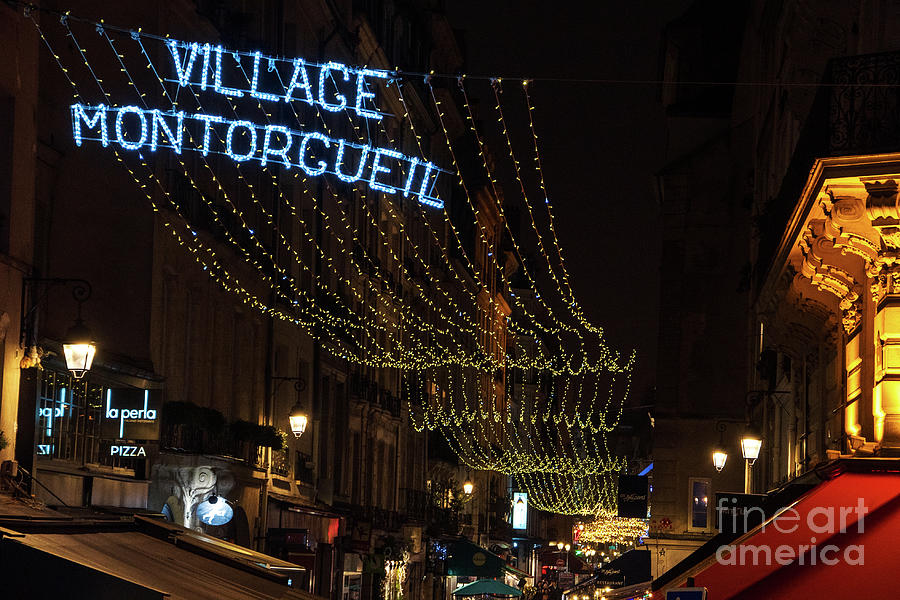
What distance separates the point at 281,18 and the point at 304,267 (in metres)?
5.43

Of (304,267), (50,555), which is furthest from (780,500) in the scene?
(304,267)

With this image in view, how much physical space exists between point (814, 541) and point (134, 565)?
18.7 feet

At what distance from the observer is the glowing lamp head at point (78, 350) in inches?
587

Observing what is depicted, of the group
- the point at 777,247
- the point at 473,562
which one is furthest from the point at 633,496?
the point at 777,247

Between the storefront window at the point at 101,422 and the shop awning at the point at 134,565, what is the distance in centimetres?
154

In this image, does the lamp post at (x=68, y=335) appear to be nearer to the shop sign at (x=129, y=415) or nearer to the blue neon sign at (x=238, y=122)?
the shop sign at (x=129, y=415)

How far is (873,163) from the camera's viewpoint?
11.4m

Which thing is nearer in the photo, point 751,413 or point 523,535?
point 751,413

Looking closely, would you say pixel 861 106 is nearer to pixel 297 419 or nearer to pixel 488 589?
pixel 297 419

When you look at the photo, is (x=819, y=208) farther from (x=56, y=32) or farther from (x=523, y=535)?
(x=523, y=535)

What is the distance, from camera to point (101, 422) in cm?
1852

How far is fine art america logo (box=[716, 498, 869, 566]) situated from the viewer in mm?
11508

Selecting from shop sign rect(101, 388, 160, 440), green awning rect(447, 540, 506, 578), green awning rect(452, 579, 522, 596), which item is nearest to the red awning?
shop sign rect(101, 388, 160, 440)

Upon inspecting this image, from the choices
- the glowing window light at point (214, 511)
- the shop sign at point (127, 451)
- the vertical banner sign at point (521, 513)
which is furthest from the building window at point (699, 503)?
the vertical banner sign at point (521, 513)
